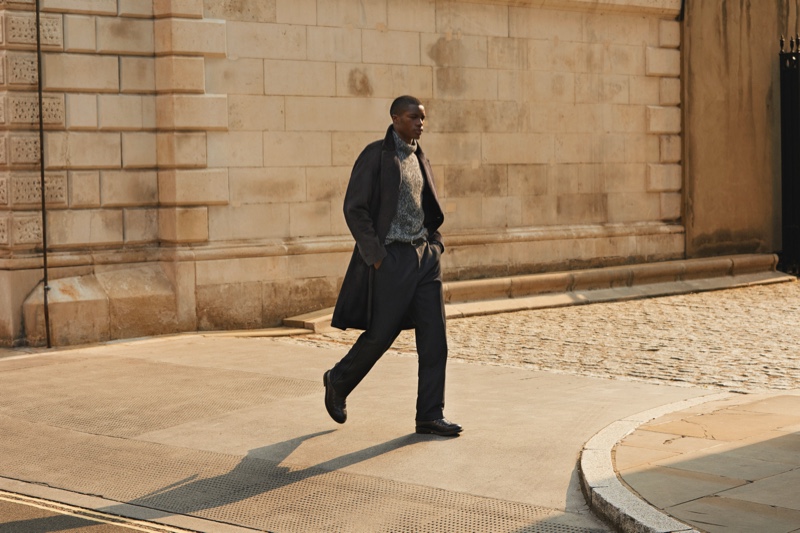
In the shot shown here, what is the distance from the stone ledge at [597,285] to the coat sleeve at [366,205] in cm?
528

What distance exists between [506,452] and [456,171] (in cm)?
802

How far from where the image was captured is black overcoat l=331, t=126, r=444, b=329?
7910mm

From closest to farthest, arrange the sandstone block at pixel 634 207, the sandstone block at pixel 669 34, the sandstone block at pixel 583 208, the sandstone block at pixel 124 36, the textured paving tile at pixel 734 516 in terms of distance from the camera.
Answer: the textured paving tile at pixel 734 516, the sandstone block at pixel 124 36, the sandstone block at pixel 583 208, the sandstone block at pixel 634 207, the sandstone block at pixel 669 34

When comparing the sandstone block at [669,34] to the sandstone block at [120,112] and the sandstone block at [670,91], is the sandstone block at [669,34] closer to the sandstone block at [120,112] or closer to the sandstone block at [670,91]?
the sandstone block at [670,91]

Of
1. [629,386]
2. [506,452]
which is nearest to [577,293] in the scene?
[629,386]

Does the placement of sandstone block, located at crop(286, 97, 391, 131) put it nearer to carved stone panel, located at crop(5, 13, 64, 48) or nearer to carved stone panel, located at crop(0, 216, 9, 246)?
carved stone panel, located at crop(5, 13, 64, 48)

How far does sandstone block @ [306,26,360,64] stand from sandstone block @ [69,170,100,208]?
271 centimetres

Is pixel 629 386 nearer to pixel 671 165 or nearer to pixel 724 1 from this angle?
pixel 671 165

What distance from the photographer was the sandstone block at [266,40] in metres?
13.1

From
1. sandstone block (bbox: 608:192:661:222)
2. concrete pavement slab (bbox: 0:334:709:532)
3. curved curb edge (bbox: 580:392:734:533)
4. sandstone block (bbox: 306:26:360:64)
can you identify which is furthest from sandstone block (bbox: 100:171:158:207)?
sandstone block (bbox: 608:192:661:222)

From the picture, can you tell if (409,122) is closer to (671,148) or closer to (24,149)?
(24,149)

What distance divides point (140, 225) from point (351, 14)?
11.0 ft

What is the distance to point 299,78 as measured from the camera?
44.9ft

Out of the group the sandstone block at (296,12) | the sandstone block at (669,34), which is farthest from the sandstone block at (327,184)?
the sandstone block at (669,34)
